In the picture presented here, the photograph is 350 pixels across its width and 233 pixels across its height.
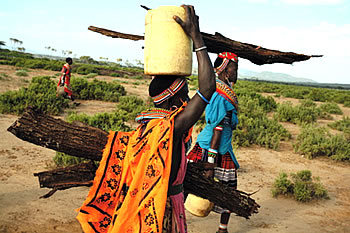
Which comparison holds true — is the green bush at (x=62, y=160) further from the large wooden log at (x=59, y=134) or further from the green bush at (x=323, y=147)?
the green bush at (x=323, y=147)

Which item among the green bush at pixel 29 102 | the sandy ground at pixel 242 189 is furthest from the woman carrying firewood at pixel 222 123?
the green bush at pixel 29 102

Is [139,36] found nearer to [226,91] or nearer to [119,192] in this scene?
[119,192]

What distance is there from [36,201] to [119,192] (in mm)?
2980

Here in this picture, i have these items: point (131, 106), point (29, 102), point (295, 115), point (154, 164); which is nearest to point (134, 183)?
point (154, 164)

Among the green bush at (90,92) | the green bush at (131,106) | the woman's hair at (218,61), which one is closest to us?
the woman's hair at (218,61)

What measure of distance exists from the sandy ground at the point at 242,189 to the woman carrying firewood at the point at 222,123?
1091mm

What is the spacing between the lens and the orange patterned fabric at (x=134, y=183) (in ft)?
5.71

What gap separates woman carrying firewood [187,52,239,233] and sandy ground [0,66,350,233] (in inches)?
42.9

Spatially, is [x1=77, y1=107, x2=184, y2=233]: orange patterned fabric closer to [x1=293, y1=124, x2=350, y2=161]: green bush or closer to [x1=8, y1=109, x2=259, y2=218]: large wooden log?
[x1=8, y1=109, x2=259, y2=218]: large wooden log

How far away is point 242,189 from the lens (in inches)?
233

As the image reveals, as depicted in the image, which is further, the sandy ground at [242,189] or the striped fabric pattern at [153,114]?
the sandy ground at [242,189]

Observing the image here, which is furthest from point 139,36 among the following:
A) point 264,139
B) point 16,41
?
point 16,41

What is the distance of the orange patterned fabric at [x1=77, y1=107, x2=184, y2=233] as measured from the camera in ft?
5.71

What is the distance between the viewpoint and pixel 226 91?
11.7 feet
